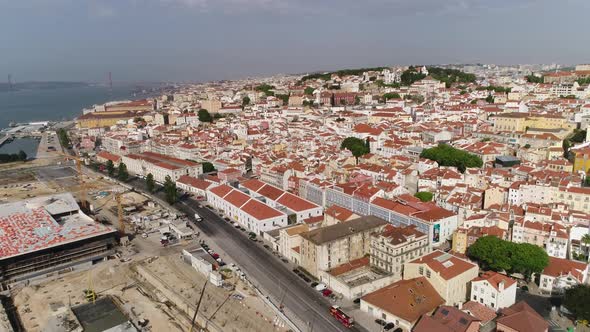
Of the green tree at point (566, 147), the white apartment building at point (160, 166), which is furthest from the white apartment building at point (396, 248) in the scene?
the white apartment building at point (160, 166)

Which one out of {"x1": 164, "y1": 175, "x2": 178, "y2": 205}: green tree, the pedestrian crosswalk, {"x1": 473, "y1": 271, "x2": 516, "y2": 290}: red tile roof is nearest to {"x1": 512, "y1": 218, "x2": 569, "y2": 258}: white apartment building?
{"x1": 473, "y1": 271, "x2": 516, "y2": 290}: red tile roof

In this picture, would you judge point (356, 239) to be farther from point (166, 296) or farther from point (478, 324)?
point (166, 296)

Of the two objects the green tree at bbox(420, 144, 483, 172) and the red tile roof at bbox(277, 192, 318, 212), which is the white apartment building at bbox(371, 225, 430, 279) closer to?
the red tile roof at bbox(277, 192, 318, 212)

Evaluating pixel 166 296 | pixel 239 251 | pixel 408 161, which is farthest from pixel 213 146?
pixel 166 296

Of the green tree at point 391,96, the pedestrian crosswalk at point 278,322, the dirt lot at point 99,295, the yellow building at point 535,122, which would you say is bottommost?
the dirt lot at point 99,295

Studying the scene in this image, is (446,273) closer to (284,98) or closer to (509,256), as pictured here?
(509,256)

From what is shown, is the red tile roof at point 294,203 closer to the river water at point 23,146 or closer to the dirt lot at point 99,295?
the dirt lot at point 99,295
